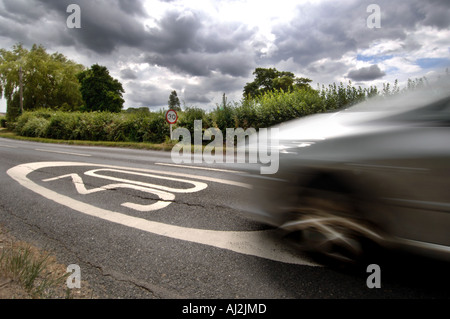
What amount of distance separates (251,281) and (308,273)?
1.69 ft

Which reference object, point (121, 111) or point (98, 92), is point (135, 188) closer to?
point (121, 111)

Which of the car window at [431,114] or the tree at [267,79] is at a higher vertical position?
the tree at [267,79]

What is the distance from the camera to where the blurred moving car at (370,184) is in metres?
1.75

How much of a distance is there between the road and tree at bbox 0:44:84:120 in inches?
1812

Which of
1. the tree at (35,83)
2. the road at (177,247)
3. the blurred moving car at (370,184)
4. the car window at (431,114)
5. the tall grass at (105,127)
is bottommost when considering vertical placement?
the road at (177,247)

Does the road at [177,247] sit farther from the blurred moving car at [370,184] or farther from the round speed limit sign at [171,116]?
the round speed limit sign at [171,116]

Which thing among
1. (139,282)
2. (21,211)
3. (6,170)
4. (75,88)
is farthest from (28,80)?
(139,282)

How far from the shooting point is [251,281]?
2.01 m

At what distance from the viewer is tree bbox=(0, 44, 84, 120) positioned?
4084 cm

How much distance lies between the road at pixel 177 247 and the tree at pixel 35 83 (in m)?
46.0

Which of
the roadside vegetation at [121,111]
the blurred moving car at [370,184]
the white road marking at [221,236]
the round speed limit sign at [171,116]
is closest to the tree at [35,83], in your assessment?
the roadside vegetation at [121,111]

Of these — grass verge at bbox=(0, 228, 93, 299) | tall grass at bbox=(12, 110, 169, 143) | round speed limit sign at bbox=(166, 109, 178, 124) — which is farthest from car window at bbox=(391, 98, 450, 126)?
tall grass at bbox=(12, 110, 169, 143)

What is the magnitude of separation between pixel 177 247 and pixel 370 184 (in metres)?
1.94
